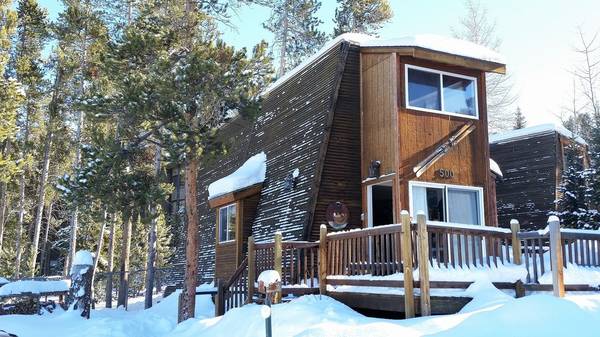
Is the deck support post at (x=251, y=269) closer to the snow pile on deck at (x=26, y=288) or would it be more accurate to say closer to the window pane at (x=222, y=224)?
the window pane at (x=222, y=224)

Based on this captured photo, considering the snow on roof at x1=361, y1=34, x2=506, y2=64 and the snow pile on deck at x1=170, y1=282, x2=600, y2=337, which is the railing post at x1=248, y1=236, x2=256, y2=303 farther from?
the snow on roof at x1=361, y1=34, x2=506, y2=64

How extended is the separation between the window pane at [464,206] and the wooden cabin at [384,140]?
2 centimetres

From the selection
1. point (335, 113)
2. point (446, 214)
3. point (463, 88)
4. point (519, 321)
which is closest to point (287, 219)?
point (335, 113)

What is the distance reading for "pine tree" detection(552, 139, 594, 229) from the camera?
51.0ft

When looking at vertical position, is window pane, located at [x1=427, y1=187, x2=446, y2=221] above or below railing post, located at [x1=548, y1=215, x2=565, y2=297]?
above

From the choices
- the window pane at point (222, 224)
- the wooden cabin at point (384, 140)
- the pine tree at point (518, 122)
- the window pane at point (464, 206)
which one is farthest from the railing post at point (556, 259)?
the pine tree at point (518, 122)

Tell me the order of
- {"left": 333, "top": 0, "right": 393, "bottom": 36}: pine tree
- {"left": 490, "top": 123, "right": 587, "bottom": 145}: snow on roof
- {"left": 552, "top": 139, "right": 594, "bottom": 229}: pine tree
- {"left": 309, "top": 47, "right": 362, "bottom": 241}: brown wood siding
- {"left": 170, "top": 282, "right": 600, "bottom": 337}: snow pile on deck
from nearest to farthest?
{"left": 170, "top": 282, "right": 600, "bottom": 337}: snow pile on deck, {"left": 309, "top": 47, "right": 362, "bottom": 241}: brown wood siding, {"left": 552, "top": 139, "right": 594, "bottom": 229}: pine tree, {"left": 490, "top": 123, "right": 587, "bottom": 145}: snow on roof, {"left": 333, "top": 0, "right": 393, "bottom": 36}: pine tree

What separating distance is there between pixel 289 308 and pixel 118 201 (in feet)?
20.2

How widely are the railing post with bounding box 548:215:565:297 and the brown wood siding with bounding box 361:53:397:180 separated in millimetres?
4039

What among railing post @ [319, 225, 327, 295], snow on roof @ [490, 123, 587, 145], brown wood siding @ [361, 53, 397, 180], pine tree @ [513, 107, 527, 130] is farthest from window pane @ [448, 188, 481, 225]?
pine tree @ [513, 107, 527, 130]

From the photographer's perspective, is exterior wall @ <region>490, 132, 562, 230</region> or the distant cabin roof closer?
the distant cabin roof

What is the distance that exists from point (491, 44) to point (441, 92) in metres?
18.9

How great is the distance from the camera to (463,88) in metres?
13.2

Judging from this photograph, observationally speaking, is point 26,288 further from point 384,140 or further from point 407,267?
point 407,267
